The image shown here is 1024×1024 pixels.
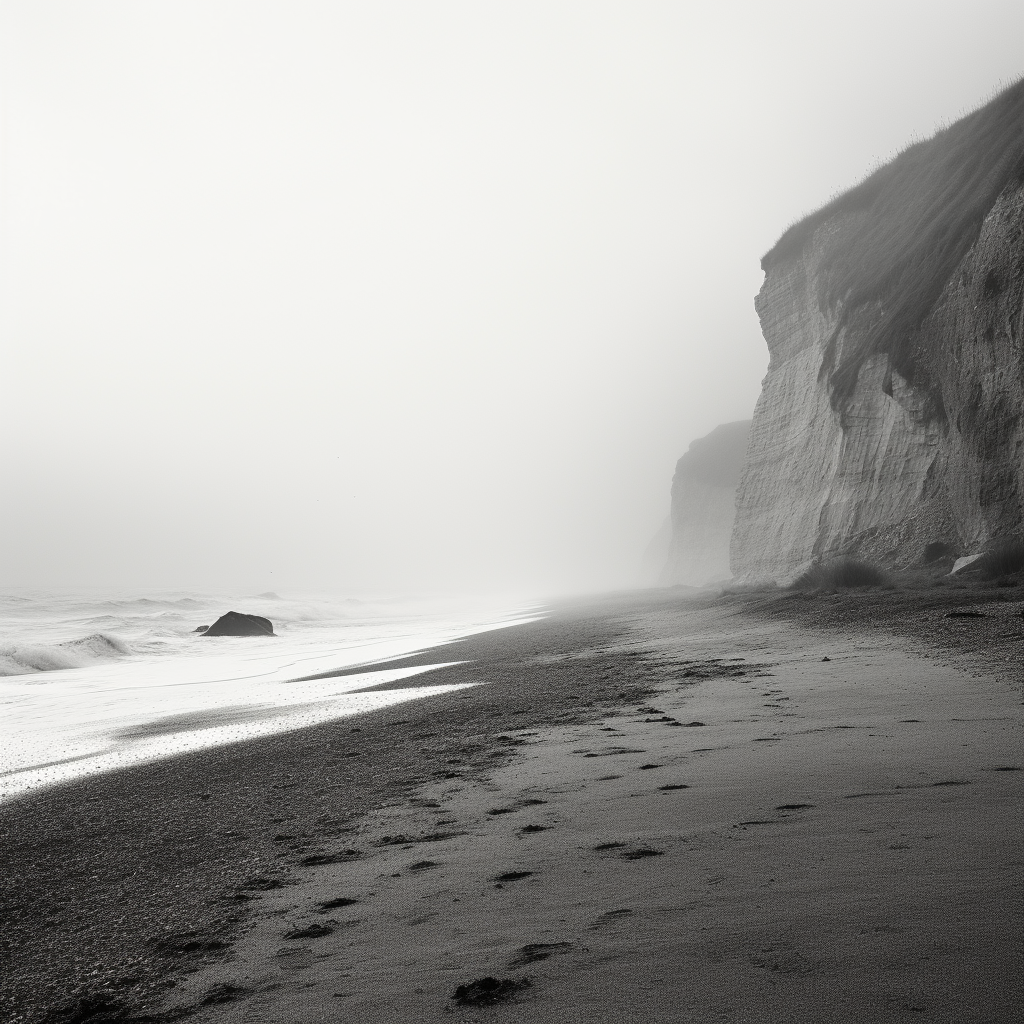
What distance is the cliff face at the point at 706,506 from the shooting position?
5128cm

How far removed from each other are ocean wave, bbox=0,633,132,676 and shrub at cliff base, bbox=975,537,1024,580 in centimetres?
1716

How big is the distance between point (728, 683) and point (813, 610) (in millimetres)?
5504

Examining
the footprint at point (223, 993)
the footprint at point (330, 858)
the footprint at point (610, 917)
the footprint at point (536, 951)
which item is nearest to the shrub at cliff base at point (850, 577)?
the footprint at point (330, 858)

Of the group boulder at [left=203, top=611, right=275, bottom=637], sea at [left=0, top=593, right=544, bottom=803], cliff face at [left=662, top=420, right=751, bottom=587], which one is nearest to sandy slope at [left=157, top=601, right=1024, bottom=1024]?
sea at [left=0, top=593, right=544, bottom=803]

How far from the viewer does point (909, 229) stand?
722 inches

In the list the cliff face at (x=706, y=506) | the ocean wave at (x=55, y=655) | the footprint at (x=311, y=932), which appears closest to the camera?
the footprint at (x=311, y=932)

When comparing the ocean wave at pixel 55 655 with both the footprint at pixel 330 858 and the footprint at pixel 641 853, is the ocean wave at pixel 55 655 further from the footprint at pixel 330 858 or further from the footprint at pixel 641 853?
the footprint at pixel 641 853

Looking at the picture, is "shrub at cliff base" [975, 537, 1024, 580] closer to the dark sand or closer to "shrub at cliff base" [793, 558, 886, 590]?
"shrub at cliff base" [793, 558, 886, 590]

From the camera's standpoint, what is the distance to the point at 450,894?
2309mm

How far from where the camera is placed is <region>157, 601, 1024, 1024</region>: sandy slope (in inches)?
62.9

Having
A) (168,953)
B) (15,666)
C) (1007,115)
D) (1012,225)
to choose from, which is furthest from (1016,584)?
(15,666)

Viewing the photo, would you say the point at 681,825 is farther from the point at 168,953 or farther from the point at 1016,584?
the point at 1016,584

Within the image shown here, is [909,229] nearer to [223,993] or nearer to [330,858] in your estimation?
[330,858]

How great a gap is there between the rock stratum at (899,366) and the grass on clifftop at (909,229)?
2.0 inches
